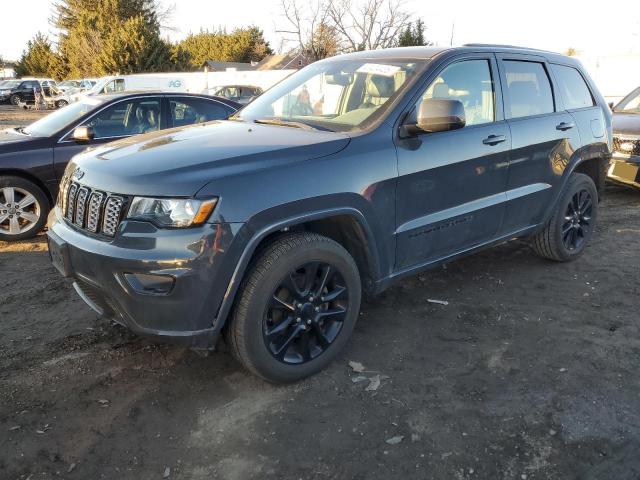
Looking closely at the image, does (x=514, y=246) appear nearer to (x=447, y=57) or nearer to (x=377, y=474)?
(x=447, y=57)

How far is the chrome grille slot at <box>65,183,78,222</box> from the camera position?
293 cm

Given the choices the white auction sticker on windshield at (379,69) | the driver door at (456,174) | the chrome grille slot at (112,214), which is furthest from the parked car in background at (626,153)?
the chrome grille slot at (112,214)

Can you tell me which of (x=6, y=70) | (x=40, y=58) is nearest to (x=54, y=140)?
(x=40, y=58)

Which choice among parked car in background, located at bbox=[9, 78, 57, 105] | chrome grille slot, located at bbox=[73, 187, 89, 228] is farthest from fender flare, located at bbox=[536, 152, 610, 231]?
parked car in background, located at bbox=[9, 78, 57, 105]

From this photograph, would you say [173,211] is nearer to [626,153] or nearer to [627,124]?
[626,153]

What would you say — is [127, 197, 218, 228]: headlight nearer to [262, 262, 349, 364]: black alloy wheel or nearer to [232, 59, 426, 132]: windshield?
[262, 262, 349, 364]: black alloy wheel

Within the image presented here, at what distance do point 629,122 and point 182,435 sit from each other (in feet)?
25.8

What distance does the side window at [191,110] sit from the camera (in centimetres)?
648

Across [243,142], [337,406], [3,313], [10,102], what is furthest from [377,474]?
[10,102]

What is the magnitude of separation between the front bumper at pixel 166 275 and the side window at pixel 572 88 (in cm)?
343

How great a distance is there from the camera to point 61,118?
6129mm

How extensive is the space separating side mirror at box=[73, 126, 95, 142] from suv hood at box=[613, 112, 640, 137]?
692cm

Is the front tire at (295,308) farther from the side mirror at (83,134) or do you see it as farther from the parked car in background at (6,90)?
the parked car in background at (6,90)

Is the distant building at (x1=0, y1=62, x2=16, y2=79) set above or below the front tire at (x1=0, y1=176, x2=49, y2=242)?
above
